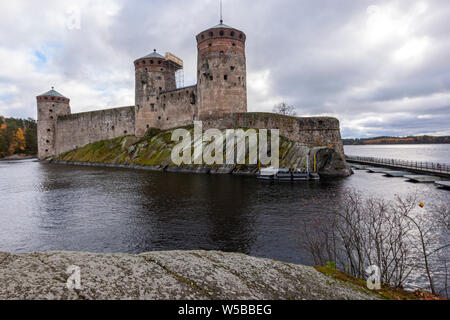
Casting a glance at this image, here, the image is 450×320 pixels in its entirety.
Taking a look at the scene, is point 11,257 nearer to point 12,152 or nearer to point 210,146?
point 210,146

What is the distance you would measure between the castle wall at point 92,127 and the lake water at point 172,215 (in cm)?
3871

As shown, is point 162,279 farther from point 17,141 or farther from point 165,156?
point 17,141

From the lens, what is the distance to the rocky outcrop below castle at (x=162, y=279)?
3473mm

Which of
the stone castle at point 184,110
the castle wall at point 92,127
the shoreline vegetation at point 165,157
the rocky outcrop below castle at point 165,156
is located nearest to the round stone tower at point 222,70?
the stone castle at point 184,110

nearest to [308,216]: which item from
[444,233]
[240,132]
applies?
[444,233]

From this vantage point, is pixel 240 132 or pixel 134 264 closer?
pixel 134 264

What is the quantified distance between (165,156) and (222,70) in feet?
66.0

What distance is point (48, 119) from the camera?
249 feet

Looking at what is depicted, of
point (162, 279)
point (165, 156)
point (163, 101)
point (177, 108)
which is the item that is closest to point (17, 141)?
point (163, 101)

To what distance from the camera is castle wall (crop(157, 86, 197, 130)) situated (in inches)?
2194

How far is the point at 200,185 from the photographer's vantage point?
3003 cm

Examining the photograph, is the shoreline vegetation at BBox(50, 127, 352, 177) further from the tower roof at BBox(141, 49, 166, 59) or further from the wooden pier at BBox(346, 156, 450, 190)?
the tower roof at BBox(141, 49, 166, 59)
